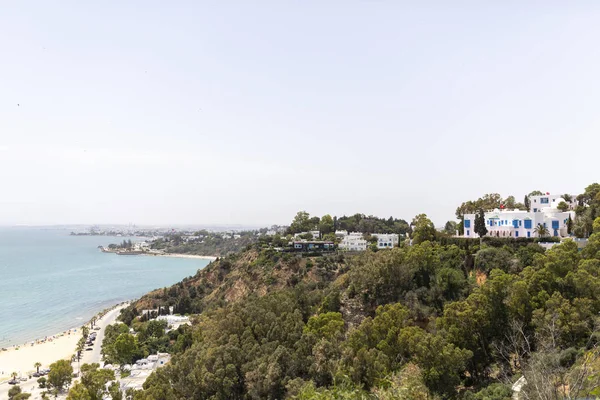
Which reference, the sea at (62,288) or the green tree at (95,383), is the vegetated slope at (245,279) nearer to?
the sea at (62,288)

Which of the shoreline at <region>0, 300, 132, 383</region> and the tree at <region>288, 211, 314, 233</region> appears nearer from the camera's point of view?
the shoreline at <region>0, 300, 132, 383</region>

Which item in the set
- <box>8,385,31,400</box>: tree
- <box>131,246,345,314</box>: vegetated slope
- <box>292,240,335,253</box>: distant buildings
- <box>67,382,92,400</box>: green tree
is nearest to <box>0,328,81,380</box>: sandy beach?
<box>8,385,31,400</box>: tree

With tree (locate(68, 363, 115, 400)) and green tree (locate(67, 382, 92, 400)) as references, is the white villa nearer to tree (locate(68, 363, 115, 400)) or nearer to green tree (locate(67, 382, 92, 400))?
tree (locate(68, 363, 115, 400))

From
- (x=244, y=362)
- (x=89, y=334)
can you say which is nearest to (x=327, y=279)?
(x=244, y=362)

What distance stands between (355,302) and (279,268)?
15.8 m

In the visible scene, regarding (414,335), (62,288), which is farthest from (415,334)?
(62,288)

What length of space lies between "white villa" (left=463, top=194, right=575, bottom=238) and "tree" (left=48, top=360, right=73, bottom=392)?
3147 centimetres

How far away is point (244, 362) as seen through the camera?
63.5 feet

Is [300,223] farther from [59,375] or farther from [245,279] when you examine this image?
[59,375]

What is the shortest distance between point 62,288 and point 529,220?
7484cm

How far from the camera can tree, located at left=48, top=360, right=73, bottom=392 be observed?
84.8 ft

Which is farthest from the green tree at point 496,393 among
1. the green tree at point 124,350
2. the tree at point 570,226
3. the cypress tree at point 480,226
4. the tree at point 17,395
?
the green tree at point 124,350

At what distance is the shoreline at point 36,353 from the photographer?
3435cm

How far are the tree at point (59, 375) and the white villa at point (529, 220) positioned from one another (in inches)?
1239
